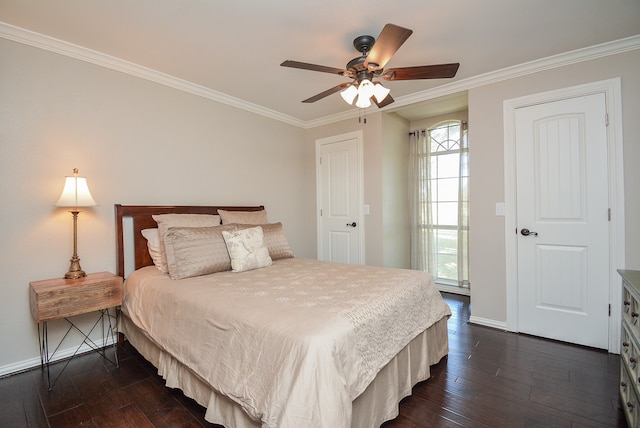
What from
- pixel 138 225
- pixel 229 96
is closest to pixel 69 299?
pixel 138 225

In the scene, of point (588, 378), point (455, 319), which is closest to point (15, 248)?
point (455, 319)

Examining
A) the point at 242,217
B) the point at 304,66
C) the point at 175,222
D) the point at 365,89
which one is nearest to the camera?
the point at 304,66

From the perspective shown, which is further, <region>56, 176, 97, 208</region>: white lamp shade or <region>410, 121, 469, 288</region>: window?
<region>410, 121, 469, 288</region>: window

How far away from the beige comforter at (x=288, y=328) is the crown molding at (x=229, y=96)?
188cm

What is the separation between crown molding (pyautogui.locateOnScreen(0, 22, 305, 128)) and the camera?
211 centimetres

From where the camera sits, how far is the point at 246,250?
2482 millimetres

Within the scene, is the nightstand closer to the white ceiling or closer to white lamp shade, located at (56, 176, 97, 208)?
white lamp shade, located at (56, 176, 97, 208)

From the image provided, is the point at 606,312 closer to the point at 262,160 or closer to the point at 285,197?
the point at 285,197

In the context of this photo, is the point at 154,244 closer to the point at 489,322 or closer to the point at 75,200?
the point at 75,200

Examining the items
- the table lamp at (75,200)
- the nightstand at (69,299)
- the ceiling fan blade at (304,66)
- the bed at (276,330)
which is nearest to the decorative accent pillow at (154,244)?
the bed at (276,330)

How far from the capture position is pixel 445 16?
6.52 feet

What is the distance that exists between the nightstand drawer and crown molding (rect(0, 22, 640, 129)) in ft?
5.93

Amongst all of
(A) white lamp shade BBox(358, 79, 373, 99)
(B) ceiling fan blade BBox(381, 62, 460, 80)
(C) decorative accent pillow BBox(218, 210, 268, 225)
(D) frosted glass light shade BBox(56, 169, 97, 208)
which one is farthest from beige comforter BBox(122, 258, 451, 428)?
(B) ceiling fan blade BBox(381, 62, 460, 80)

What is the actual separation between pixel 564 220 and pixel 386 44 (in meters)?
2.25
